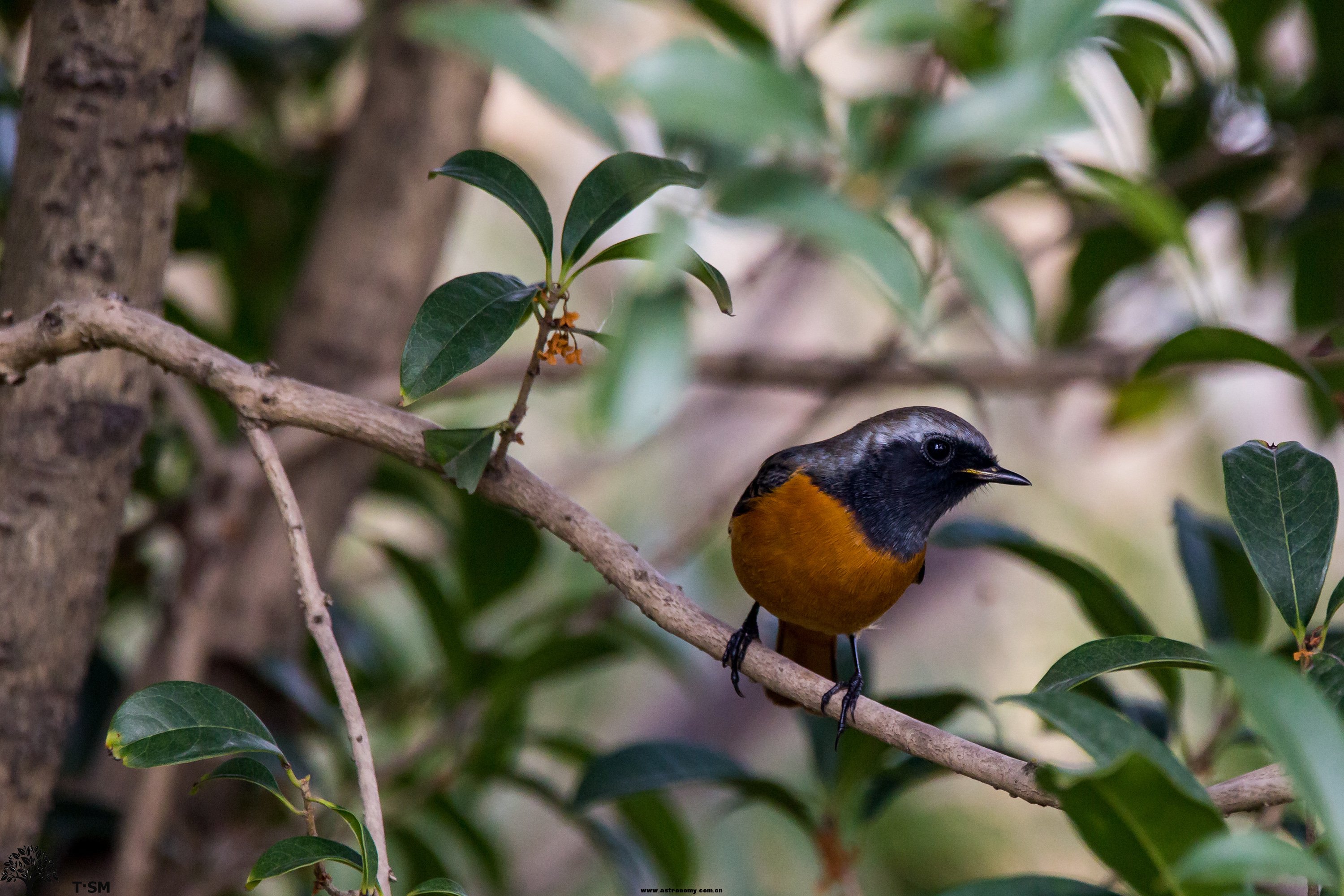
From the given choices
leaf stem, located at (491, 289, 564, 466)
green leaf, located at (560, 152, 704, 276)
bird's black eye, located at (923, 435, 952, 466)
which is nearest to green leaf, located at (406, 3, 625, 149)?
green leaf, located at (560, 152, 704, 276)

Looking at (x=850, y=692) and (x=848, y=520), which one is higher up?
(x=848, y=520)

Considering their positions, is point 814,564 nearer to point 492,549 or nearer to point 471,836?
point 492,549

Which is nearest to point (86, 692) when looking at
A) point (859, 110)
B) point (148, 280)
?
point (148, 280)

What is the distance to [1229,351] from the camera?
179 cm

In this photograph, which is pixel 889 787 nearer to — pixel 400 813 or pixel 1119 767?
pixel 400 813

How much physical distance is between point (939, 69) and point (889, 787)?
76.3 inches

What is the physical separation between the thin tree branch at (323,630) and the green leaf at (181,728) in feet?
0.39

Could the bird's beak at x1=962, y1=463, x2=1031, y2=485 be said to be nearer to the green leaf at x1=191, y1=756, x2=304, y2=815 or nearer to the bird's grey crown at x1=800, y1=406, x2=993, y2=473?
the bird's grey crown at x1=800, y1=406, x2=993, y2=473

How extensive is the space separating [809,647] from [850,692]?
0.81 metres

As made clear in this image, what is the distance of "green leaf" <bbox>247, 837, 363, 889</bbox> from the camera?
114cm

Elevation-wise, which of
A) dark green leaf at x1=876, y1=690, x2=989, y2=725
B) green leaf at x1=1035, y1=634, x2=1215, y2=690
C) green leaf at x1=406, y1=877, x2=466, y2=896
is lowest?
green leaf at x1=406, y1=877, x2=466, y2=896

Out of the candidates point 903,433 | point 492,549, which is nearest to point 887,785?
point 903,433

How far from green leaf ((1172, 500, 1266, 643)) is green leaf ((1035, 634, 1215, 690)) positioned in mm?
979

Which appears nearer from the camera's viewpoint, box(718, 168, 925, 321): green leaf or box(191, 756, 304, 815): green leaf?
box(718, 168, 925, 321): green leaf
